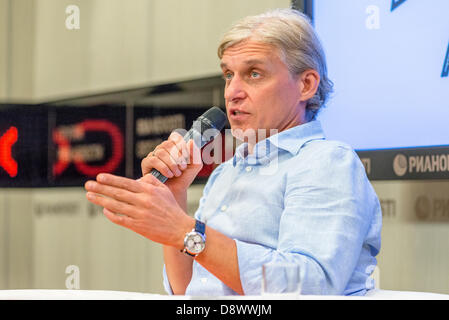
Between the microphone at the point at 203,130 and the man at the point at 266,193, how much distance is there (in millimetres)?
20

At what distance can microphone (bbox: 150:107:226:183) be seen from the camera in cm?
139

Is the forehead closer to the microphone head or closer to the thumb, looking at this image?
the microphone head

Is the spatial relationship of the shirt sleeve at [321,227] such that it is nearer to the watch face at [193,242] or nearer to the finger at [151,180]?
the watch face at [193,242]

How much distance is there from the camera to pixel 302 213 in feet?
4.20

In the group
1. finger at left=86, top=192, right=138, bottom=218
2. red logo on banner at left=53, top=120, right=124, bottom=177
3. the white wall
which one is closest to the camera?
finger at left=86, top=192, right=138, bottom=218

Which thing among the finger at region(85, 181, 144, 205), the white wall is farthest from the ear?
the white wall

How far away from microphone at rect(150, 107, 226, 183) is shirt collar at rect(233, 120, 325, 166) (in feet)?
0.37

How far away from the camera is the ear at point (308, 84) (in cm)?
156

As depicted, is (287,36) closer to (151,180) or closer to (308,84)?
(308,84)

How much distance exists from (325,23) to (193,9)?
1127 mm

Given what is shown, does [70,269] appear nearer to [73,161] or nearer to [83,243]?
[83,243]
